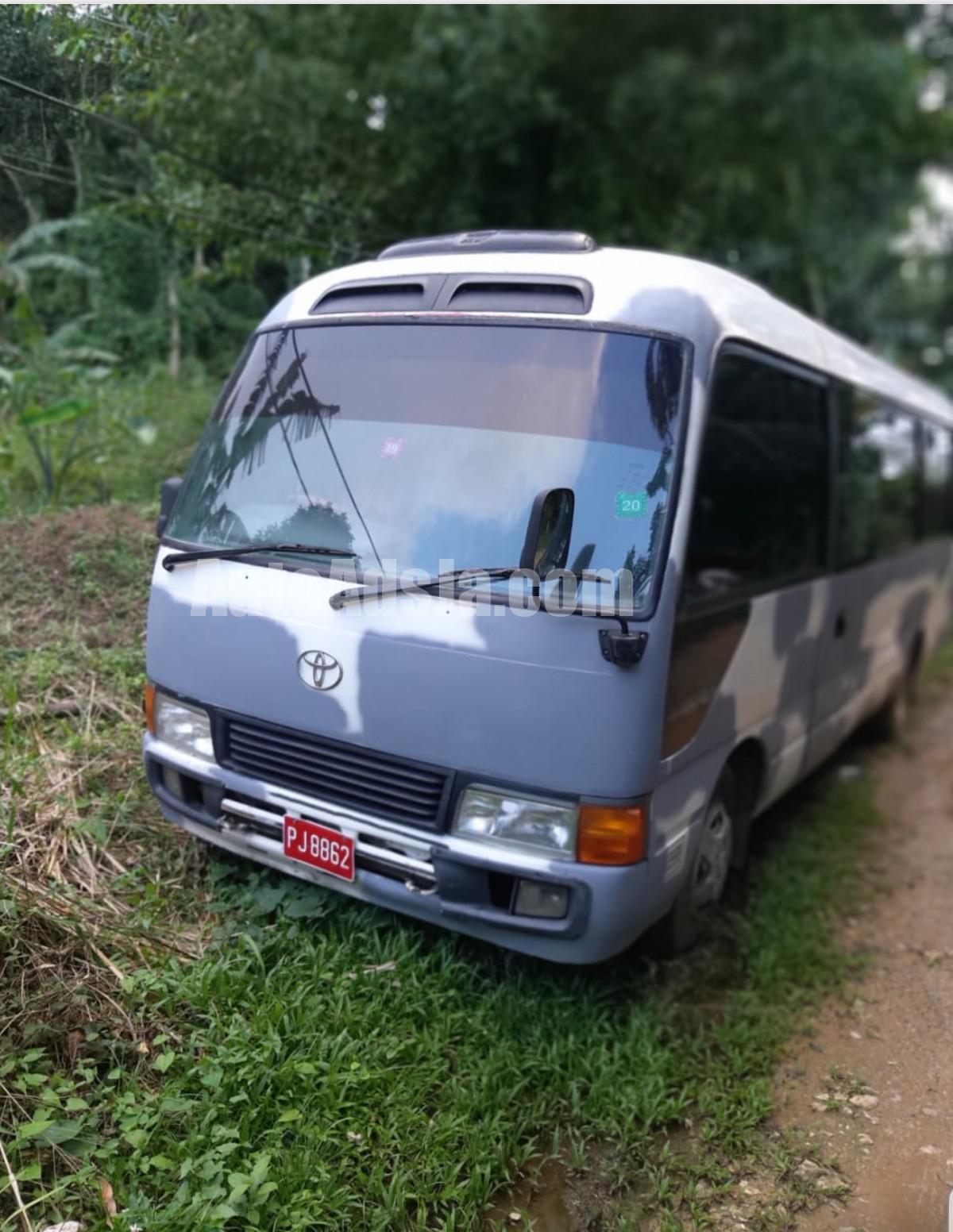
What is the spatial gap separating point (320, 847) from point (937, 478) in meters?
6.16

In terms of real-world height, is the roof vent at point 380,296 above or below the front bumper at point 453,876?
above

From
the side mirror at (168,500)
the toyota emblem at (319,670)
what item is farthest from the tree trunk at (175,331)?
the toyota emblem at (319,670)

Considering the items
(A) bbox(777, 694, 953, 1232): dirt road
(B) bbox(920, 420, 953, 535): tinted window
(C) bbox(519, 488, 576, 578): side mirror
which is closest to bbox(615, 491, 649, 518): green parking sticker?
(C) bbox(519, 488, 576, 578): side mirror

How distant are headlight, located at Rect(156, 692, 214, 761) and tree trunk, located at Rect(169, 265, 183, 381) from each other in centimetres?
278

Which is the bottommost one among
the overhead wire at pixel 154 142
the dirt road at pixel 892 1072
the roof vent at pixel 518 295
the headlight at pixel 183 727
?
the dirt road at pixel 892 1072

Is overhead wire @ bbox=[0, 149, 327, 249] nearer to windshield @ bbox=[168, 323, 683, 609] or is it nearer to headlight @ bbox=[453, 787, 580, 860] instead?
windshield @ bbox=[168, 323, 683, 609]

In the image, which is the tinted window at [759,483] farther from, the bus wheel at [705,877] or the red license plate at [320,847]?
the red license plate at [320,847]

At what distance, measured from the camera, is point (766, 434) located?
405 cm

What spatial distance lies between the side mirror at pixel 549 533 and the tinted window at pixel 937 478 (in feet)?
16.2

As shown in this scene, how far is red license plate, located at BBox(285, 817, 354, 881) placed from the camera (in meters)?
3.10

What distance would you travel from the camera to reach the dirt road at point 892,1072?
288 cm

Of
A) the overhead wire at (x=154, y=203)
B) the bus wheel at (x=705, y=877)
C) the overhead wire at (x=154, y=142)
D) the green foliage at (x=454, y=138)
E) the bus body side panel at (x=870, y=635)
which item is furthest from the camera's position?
the green foliage at (x=454, y=138)

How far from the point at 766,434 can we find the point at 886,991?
222 cm

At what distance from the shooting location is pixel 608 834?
9.43ft
